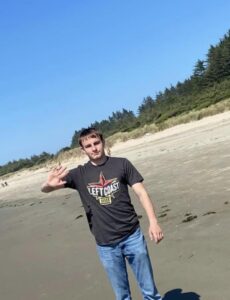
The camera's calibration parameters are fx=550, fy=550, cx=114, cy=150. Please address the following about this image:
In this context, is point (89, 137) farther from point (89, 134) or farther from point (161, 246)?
point (161, 246)

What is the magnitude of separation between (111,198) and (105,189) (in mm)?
100

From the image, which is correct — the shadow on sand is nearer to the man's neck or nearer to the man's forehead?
the man's neck

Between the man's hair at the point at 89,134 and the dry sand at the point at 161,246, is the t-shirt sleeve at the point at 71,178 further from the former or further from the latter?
the dry sand at the point at 161,246

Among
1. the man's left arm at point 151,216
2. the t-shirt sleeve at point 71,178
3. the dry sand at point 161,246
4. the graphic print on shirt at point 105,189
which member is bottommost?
the dry sand at point 161,246

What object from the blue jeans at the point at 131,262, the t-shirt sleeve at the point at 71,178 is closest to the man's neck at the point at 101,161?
the t-shirt sleeve at the point at 71,178

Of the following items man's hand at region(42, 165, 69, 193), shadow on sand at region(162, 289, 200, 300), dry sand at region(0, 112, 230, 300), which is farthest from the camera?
dry sand at region(0, 112, 230, 300)

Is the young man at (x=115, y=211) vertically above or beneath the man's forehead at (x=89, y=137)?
beneath

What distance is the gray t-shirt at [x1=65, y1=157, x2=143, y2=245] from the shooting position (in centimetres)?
494

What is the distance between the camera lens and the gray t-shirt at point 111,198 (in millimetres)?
4941

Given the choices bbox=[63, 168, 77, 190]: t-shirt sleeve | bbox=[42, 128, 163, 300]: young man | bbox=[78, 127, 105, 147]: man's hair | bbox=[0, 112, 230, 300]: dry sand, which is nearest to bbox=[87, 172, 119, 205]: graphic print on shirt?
bbox=[42, 128, 163, 300]: young man

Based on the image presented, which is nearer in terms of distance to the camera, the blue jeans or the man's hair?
→ the blue jeans

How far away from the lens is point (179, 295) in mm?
6082

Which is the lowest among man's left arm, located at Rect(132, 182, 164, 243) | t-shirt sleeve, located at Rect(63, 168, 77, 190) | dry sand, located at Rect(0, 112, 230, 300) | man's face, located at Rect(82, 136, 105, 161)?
dry sand, located at Rect(0, 112, 230, 300)

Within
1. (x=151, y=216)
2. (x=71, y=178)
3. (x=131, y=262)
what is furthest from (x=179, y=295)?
(x=71, y=178)
